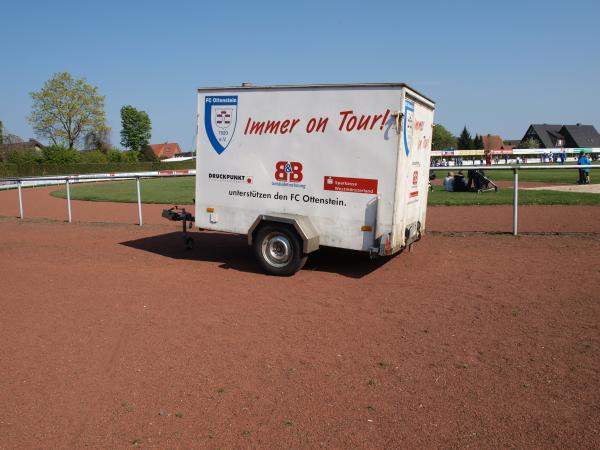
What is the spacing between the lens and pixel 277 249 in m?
8.34

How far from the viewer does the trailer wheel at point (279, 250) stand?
26.5 ft

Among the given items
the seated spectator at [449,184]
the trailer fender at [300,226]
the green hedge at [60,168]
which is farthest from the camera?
the green hedge at [60,168]

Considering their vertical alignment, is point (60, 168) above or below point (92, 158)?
below

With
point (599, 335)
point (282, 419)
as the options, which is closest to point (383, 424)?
point (282, 419)

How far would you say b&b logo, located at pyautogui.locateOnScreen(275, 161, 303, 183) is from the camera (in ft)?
Result: 26.9

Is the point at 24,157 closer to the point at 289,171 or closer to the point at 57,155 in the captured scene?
the point at 57,155

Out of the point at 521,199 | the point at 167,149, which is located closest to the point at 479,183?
the point at 521,199

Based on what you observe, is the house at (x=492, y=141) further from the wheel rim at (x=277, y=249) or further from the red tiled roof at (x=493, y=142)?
the wheel rim at (x=277, y=249)

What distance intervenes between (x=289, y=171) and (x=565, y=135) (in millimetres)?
113350

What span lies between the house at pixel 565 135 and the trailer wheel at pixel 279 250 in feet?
359

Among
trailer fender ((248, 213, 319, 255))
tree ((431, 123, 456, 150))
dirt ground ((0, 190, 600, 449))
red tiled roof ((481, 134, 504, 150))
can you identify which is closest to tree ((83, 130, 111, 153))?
tree ((431, 123, 456, 150))

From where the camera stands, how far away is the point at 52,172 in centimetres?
5300

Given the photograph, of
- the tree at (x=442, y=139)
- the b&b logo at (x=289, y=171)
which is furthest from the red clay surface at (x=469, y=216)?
the tree at (x=442, y=139)

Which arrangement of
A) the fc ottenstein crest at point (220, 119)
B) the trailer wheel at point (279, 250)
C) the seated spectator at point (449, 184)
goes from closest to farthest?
1. the trailer wheel at point (279, 250)
2. the fc ottenstein crest at point (220, 119)
3. the seated spectator at point (449, 184)
